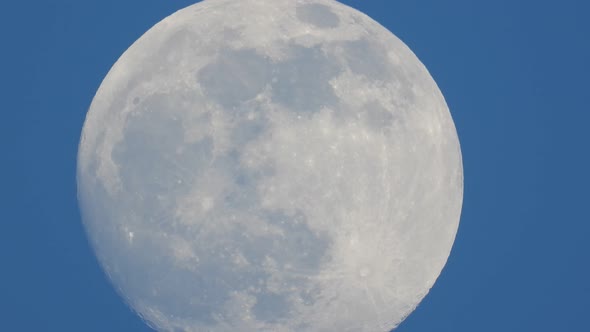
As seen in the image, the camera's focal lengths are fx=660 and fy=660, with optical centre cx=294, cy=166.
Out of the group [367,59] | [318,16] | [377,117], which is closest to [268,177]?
[377,117]

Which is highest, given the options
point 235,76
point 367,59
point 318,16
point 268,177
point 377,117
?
point 318,16

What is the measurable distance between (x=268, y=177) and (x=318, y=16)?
6.03ft

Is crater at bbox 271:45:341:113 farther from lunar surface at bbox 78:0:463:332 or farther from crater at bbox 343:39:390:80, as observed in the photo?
crater at bbox 343:39:390:80

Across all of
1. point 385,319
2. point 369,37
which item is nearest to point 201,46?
point 369,37

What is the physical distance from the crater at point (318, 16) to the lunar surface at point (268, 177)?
2 centimetres

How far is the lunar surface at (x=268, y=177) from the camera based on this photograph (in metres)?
5.32

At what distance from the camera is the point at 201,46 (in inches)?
232

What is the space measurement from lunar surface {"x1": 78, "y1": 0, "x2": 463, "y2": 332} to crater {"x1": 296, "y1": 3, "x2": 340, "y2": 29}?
0.02 metres

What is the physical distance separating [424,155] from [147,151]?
8.03 feet

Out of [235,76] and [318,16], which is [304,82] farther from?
[318,16]

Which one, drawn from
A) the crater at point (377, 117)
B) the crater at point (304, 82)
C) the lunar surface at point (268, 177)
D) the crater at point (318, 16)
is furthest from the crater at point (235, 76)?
the crater at point (377, 117)

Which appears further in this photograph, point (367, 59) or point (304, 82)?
point (367, 59)

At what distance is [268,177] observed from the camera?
5293 millimetres

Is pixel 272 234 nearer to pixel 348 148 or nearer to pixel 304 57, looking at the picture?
pixel 348 148
